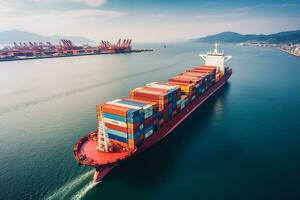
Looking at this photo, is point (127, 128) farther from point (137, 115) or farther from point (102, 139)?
point (102, 139)

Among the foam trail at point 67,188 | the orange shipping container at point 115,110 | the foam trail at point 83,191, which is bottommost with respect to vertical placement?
the foam trail at point 83,191

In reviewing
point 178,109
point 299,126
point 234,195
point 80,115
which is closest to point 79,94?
point 80,115

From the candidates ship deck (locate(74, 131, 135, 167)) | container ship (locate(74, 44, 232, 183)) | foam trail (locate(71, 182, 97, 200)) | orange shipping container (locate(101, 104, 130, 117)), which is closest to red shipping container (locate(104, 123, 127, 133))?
container ship (locate(74, 44, 232, 183))

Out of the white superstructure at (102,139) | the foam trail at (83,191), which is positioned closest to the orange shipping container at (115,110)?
the white superstructure at (102,139)

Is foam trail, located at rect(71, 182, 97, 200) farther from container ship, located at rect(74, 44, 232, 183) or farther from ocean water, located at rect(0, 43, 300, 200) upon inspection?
container ship, located at rect(74, 44, 232, 183)

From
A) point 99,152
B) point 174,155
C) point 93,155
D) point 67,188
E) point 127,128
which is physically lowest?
point 174,155

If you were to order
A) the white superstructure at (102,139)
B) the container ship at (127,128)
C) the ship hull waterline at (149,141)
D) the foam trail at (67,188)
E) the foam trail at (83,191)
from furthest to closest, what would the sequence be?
the white superstructure at (102,139) → the container ship at (127,128) → the ship hull waterline at (149,141) → the foam trail at (83,191) → the foam trail at (67,188)

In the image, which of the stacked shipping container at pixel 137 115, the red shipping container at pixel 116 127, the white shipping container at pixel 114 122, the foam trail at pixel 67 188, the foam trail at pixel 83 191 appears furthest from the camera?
the red shipping container at pixel 116 127

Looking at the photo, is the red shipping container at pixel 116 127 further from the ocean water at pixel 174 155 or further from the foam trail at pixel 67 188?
the foam trail at pixel 67 188

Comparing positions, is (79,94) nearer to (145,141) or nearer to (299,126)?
(145,141)

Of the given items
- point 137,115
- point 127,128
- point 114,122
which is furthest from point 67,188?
point 137,115
